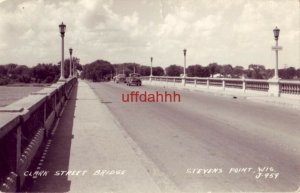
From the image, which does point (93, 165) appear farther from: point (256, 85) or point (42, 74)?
point (42, 74)

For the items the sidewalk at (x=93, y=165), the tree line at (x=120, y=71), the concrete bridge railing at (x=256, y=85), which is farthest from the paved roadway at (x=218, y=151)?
the tree line at (x=120, y=71)

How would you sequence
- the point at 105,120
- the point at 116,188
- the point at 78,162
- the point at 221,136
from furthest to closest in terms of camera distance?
the point at 105,120 < the point at 221,136 < the point at 78,162 < the point at 116,188

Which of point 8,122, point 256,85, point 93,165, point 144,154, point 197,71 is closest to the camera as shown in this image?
point 8,122

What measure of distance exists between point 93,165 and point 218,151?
2.81 metres

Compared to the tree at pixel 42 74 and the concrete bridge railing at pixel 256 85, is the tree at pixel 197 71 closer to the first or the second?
the tree at pixel 42 74

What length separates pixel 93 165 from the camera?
7730 mm

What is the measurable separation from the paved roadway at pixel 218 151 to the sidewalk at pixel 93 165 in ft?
0.96

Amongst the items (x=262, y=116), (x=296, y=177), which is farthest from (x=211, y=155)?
(x=262, y=116)

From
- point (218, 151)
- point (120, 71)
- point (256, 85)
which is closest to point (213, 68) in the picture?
point (120, 71)

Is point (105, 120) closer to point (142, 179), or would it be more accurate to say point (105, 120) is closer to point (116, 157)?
point (116, 157)

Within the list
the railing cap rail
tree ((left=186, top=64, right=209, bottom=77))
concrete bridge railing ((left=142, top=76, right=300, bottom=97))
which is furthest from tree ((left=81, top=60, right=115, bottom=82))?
the railing cap rail

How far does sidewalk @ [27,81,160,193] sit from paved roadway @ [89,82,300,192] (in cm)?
29

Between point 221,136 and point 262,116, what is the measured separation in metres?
6.05

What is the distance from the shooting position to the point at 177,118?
52.9ft
